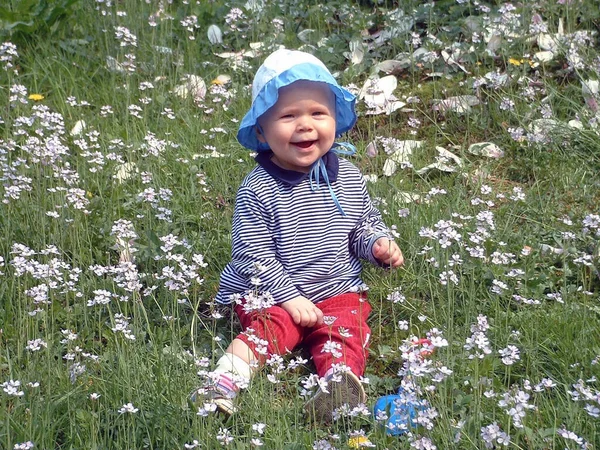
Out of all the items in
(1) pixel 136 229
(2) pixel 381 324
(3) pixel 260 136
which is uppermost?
(3) pixel 260 136

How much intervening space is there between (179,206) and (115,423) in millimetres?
1492

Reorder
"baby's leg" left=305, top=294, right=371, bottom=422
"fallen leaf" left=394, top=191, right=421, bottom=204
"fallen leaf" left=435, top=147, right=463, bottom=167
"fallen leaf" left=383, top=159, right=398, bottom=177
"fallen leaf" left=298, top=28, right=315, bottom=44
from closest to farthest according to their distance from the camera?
"baby's leg" left=305, top=294, right=371, bottom=422, "fallen leaf" left=394, top=191, right=421, bottom=204, "fallen leaf" left=383, top=159, right=398, bottom=177, "fallen leaf" left=435, top=147, right=463, bottom=167, "fallen leaf" left=298, top=28, right=315, bottom=44

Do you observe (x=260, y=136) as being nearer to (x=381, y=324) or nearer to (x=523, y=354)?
(x=381, y=324)

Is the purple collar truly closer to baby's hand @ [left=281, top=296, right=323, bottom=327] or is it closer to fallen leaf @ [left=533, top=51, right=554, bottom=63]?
baby's hand @ [left=281, top=296, right=323, bottom=327]

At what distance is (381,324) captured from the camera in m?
3.49

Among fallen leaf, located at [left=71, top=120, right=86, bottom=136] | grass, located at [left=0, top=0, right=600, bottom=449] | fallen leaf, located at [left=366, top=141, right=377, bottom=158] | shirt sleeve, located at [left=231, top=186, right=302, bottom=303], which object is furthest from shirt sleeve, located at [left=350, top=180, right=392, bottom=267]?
fallen leaf, located at [left=71, top=120, right=86, bottom=136]

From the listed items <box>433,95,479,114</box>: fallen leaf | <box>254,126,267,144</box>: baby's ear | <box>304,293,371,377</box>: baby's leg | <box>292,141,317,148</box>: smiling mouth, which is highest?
<box>254,126,267,144</box>: baby's ear

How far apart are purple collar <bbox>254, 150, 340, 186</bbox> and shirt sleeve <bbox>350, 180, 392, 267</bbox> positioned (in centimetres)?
14

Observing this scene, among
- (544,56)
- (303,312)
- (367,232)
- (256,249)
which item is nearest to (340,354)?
(303,312)

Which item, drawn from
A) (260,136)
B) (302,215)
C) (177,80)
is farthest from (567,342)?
(177,80)

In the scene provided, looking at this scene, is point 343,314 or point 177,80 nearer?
point 343,314

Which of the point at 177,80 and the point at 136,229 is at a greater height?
the point at 177,80

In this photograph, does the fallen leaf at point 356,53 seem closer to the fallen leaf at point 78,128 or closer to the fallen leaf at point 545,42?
the fallen leaf at point 545,42

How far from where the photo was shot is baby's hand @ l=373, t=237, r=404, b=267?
3.36 meters
